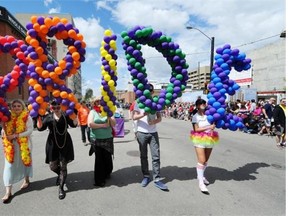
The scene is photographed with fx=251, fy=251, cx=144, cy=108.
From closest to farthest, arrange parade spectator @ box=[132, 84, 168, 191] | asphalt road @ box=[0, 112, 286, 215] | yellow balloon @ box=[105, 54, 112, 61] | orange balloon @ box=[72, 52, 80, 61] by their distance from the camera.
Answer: asphalt road @ box=[0, 112, 286, 215], orange balloon @ box=[72, 52, 80, 61], yellow balloon @ box=[105, 54, 112, 61], parade spectator @ box=[132, 84, 168, 191]

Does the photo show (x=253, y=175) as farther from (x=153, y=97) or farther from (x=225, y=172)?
(x=153, y=97)

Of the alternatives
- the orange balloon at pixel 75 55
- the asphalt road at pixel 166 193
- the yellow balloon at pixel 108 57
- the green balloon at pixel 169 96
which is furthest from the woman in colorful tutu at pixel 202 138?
the orange balloon at pixel 75 55

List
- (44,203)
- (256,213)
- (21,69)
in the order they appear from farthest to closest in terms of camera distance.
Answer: (21,69), (44,203), (256,213)

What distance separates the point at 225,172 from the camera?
18.7 ft

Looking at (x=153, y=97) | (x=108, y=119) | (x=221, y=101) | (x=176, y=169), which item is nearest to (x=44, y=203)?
(x=108, y=119)

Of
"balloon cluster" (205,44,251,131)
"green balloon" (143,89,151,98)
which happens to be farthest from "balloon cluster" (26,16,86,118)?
"balloon cluster" (205,44,251,131)

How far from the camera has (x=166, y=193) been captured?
14.5 feet

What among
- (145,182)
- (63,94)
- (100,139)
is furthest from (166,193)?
(63,94)

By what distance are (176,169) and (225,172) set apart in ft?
3.62

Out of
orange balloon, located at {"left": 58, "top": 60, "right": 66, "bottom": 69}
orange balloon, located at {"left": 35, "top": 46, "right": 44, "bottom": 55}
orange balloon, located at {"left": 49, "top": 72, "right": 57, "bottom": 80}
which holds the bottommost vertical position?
orange balloon, located at {"left": 49, "top": 72, "right": 57, "bottom": 80}

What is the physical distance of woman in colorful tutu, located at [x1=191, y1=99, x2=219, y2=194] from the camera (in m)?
4.62

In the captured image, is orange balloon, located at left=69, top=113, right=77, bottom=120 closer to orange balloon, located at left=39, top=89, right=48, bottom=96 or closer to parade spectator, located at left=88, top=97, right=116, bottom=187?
parade spectator, located at left=88, top=97, right=116, bottom=187

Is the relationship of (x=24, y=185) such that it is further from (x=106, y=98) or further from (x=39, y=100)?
(x=106, y=98)

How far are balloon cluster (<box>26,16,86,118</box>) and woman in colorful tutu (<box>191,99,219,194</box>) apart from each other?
2.29m
